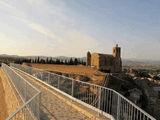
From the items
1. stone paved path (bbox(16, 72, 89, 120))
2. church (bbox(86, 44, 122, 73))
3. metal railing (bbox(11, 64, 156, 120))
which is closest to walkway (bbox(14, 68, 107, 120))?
stone paved path (bbox(16, 72, 89, 120))

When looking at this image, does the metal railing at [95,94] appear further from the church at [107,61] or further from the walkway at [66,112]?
the church at [107,61]

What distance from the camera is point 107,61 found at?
5034cm

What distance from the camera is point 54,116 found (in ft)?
19.3

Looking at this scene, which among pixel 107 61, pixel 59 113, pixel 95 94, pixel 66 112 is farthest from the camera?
pixel 107 61

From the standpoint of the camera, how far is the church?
156 feet

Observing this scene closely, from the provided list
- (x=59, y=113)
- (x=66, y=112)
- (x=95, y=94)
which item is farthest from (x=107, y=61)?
(x=59, y=113)

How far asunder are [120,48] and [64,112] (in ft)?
170

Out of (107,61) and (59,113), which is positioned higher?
(107,61)

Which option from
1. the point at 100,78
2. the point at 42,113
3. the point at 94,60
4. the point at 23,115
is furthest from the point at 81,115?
the point at 94,60

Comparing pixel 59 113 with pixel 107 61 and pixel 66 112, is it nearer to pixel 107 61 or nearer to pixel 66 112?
pixel 66 112

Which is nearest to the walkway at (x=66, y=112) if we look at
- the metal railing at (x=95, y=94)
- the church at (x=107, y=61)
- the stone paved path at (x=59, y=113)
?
the stone paved path at (x=59, y=113)

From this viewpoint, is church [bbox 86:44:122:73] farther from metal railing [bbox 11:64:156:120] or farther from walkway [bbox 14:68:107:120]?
walkway [bbox 14:68:107:120]

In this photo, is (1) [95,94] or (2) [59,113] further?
(1) [95,94]

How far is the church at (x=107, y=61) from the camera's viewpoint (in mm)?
47656
